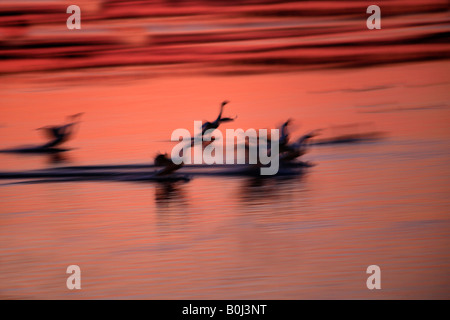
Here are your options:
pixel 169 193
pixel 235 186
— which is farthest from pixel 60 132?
pixel 235 186

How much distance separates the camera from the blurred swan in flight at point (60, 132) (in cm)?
138

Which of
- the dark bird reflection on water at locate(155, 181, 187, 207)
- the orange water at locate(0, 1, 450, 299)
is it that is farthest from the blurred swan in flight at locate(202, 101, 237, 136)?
the dark bird reflection on water at locate(155, 181, 187, 207)

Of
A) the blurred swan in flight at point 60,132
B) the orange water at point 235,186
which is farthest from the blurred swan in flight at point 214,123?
the blurred swan in flight at point 60,132

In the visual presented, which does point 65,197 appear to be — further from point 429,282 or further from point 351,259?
point 429,282

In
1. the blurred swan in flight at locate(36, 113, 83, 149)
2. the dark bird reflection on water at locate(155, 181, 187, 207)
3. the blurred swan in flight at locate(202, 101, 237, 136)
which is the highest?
the blurred swan in flight at locate(202, 101, 237, 136)

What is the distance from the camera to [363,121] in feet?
4.59

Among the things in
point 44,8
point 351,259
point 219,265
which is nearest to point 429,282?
point 351,259

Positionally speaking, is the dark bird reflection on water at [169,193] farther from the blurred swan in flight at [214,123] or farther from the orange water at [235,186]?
the blurred swan in flight at [214,123]

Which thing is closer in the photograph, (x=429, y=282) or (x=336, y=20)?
(x=429, y=282)

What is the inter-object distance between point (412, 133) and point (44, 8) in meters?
1.16

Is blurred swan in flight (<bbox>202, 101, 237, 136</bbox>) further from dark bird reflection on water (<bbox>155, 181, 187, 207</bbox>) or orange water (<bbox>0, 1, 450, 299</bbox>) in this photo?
dark bird reflection on water (<bbox>155, 181, 187, 207</bbox>)

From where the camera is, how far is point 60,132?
1.39m

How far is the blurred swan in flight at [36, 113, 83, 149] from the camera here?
138 cm

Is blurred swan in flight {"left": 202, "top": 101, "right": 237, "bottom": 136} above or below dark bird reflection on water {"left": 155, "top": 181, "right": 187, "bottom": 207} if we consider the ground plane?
above
